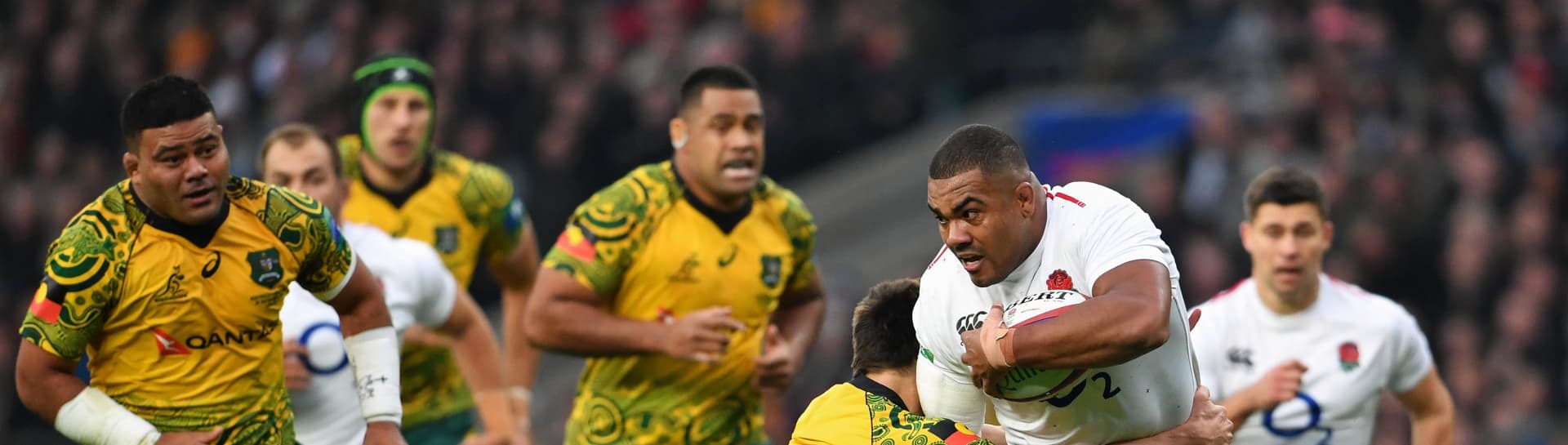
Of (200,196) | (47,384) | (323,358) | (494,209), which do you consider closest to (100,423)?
(47,384)

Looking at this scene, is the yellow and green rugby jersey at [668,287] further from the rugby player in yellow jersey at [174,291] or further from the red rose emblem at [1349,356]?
the red rose emblem at [1349,356]

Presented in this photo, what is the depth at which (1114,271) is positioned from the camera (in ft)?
15.6

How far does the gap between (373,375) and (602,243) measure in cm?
122

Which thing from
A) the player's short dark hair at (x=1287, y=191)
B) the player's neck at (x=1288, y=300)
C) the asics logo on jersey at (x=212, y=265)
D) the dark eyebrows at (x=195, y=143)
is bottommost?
the player's neck at (x=1288, y=300)

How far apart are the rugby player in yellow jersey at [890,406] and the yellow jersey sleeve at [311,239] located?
163cm

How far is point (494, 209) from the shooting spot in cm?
841

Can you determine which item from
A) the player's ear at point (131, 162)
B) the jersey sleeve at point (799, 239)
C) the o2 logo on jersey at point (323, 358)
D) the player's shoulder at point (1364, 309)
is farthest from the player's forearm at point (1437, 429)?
the player's ear at point (131, 162)

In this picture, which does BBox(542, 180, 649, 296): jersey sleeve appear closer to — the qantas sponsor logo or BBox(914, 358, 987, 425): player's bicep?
the qantas sponsor logo

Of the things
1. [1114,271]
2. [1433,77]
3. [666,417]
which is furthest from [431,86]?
[1433,77]

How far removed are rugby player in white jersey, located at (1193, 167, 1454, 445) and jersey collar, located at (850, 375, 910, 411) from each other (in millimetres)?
2099

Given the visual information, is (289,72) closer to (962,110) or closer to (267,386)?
(962,110)

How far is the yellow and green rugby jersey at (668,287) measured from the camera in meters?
6.96

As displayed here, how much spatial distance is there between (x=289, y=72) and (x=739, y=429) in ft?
40.1

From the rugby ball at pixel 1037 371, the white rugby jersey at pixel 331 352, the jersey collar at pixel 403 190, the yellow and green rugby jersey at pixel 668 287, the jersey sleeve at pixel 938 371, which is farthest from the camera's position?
the jersey collar at pixel 403 190
